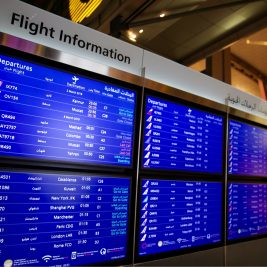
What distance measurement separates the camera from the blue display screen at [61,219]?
4.85ft

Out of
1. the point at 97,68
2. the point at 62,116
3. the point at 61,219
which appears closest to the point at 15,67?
the point at 62,116

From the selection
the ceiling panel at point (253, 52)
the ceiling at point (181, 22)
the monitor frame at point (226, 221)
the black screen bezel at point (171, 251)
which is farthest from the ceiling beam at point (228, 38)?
the black screen bezel at point (171, 251)

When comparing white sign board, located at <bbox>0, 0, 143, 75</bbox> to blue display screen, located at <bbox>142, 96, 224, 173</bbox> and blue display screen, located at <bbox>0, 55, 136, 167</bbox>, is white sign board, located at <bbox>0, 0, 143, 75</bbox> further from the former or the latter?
blue display screen, located at <bbox>142, 96, 224, 173</bbox>

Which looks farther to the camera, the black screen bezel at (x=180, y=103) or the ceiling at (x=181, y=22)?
the ceiling at (x=181, y=22)

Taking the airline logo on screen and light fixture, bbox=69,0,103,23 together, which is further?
light fixture, bbox=69,0,103,23

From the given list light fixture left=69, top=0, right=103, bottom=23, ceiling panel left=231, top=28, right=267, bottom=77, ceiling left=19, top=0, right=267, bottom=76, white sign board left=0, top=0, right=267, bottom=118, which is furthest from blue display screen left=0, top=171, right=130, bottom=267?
ceiling panel left=231, top=28, right=267, bottom=77

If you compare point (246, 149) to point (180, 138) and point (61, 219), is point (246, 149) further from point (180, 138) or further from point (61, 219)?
point (61, 219)

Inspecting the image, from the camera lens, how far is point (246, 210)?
280 cm

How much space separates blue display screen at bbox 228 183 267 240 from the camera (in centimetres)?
265

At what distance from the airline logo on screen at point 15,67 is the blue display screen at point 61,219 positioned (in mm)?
553

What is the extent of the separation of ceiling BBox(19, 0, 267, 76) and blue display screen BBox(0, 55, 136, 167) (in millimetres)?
2141

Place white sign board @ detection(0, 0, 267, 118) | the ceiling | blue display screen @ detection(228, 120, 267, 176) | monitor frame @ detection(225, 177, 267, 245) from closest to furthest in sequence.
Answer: white sign board @ detection(0, 0, 267, 118)
monitor frame @ detection(225, 177, 267, 245)
blue display screen @ detection(228, 120, 267, 176)
the ceiling

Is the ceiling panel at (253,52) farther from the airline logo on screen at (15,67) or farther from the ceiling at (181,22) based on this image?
the airline logo on screen at (15,67)

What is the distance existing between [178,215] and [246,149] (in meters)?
1.12
